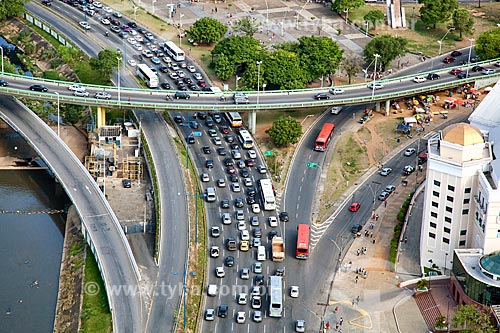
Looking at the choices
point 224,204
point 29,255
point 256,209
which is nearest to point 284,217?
point 256,209

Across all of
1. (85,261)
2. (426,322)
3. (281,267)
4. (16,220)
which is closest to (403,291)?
(426,322)

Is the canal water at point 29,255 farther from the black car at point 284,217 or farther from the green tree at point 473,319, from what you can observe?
the green tree at point 473,319

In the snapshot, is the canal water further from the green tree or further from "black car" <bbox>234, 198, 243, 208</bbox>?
the green tree

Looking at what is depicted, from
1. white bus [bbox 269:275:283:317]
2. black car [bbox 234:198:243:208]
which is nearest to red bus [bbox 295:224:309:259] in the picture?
white bus [bbox 269:275:283:317]

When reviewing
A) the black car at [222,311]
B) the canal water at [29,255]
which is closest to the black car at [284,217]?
the black car at [222,311]

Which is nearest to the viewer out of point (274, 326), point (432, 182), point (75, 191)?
point (274, 326)

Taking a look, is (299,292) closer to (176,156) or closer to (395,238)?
(395,238)
